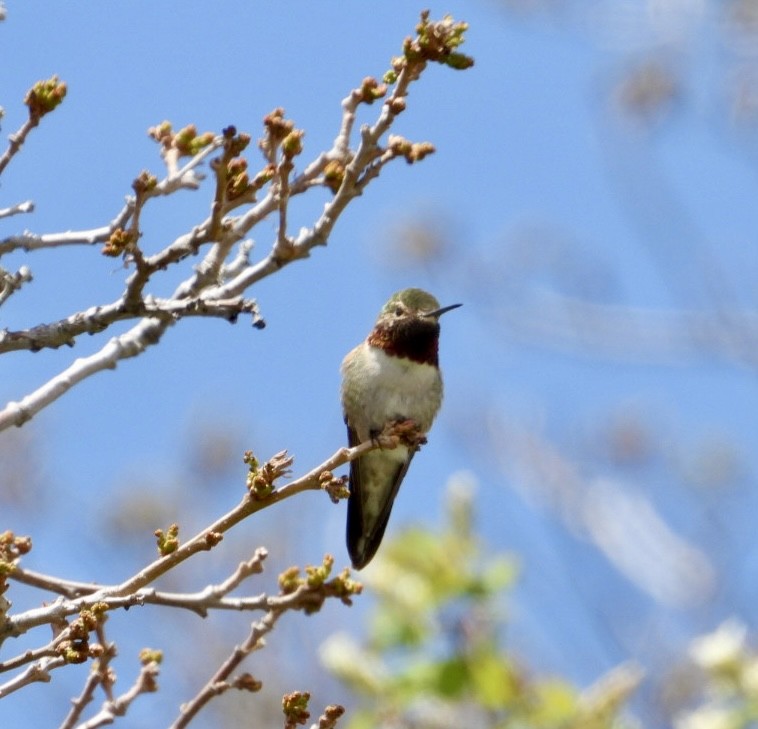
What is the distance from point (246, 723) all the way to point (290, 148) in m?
8.83

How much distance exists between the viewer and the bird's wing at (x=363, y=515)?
627 cm

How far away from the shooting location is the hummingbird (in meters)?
6.26

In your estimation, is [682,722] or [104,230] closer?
[104,230]

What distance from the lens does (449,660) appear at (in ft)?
17.8

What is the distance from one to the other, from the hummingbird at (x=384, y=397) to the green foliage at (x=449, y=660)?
42 centimetres

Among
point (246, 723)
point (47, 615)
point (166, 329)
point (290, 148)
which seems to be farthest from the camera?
point (246, 723)

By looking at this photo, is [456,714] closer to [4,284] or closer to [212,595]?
[212,595]

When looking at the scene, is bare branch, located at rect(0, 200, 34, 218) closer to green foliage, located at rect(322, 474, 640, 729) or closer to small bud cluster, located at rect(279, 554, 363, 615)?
small bud cluster, located at rect(279, 554, 363, 615)

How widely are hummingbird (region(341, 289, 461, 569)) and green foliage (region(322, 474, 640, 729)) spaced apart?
0.42 m

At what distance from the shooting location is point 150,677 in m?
4.09

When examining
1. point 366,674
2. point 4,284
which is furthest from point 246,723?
point 4,284

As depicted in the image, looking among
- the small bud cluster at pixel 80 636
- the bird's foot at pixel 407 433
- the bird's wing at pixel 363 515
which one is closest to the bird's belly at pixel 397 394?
the bird's wing at pixel 363 515

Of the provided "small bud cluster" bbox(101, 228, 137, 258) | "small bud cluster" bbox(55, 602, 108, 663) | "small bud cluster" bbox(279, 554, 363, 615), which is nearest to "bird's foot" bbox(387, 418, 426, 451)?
"small bud cluster" bbox(279, 554, 363, 615)

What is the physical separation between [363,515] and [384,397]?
2.15 feet
